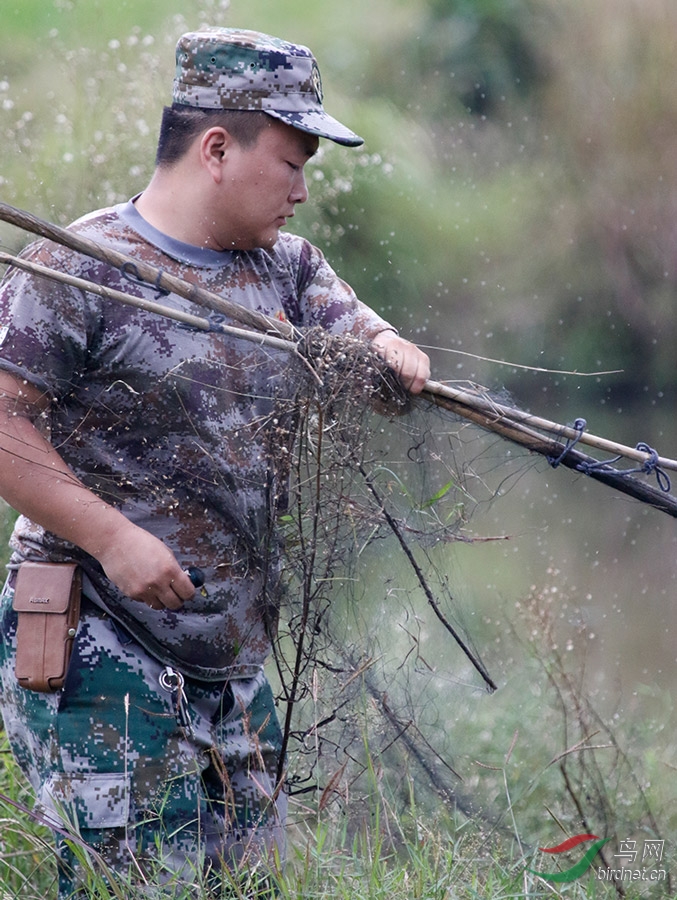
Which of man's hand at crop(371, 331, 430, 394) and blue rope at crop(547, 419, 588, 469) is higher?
man's hand at crop(371, 331, 430, 394)

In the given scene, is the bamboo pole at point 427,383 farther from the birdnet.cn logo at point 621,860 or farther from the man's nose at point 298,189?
the birdnet.cn logo at point 621,860

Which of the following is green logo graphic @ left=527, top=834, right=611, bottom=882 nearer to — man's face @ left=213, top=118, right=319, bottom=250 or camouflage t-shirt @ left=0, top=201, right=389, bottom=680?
camouflage t-shirt @ left=0, top=201, right=389, bottom=680

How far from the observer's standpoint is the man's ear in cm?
193

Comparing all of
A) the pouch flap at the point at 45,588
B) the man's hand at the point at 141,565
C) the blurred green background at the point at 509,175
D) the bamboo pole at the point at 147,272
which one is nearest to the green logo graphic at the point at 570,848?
the man's hand at the point at 141,565

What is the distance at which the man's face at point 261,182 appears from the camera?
6.33 feet

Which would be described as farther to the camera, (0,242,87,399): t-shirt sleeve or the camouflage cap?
the camouflage cap

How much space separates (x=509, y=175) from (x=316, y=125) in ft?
→ 25.5

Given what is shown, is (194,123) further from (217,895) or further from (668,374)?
(668,374)

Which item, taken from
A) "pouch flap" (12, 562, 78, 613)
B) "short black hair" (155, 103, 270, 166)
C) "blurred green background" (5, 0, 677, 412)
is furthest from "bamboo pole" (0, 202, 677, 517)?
"blurred green background" (5, 0, 677, 412)

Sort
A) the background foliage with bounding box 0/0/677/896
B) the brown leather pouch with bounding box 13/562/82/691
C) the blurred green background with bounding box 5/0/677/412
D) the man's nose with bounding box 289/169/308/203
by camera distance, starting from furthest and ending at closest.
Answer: the blurred green background with bounding box 5/0/677/412 < the background foliage with bounding box 0/0/677/896 < the man's nose with bounding box 289/169/308/203 < the brown leather pouch with bounding box 13/562/82/691

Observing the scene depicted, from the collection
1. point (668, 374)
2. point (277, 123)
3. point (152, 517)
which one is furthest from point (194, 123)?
point (668, 374)

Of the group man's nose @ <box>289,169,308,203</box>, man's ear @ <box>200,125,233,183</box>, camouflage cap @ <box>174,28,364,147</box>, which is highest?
camouflage cap @ <box>174,28,364,147</box>

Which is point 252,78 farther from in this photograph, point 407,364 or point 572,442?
point 572,442

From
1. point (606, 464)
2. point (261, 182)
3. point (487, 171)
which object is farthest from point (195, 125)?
point (487, 171)
